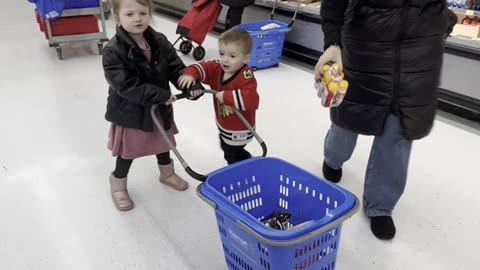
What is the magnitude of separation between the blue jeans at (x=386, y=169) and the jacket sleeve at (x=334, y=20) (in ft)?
1.28

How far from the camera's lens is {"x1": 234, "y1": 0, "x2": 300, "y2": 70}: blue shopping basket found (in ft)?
13.7


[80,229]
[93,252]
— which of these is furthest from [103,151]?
[93,252]

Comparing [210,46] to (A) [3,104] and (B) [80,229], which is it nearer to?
(A) [3,104]

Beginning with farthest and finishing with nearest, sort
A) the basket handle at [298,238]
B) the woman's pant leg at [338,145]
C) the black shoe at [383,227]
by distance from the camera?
the woman's pant leg at [338,145]
the black shoe at [383,227]
the basket handle at [298,238]

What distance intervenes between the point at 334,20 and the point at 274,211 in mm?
843

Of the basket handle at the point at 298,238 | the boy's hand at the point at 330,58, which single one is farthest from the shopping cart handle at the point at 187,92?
the basket handle at the point at 298,238

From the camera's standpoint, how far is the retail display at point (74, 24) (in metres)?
4.57

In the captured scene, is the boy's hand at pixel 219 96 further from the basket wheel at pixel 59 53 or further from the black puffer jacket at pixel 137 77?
the basket wheel at pixel 59 53

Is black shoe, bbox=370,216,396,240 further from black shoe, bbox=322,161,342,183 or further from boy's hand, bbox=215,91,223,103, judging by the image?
boy's hand, bbox=215,91,223,103

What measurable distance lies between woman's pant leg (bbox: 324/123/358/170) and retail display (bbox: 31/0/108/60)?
3238mm

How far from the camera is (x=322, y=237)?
1464 millimetres

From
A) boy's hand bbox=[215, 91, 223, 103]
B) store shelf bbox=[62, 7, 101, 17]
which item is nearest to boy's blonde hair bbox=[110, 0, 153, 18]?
boy's hand bbox=[215, 91, 223, 103]

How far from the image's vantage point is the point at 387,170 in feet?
6.47

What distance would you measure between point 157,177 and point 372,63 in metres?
1.34
